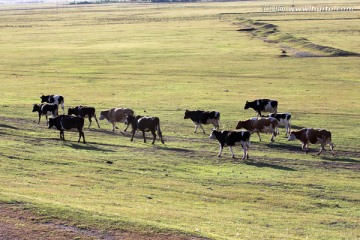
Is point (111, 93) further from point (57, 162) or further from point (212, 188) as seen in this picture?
point (212, 188)

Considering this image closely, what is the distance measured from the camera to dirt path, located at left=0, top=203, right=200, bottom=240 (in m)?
17.0

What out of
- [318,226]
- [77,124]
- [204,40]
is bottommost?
[318,226]

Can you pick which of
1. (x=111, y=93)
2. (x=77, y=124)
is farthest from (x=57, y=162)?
(x=111, y=93)

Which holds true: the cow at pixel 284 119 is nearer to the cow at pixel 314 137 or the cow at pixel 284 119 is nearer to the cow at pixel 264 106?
the cow at pixel 314 137

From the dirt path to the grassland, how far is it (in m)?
0.36

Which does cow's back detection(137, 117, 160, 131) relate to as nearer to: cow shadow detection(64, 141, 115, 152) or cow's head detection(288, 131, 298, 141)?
cow shadow detection(64, 141, 115, 152)

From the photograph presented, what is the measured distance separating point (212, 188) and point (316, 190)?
3.78 m

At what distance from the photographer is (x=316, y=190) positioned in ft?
81.6

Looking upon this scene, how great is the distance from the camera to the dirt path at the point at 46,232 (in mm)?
16953

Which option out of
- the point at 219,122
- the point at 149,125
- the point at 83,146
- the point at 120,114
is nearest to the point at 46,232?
the point at 83,146

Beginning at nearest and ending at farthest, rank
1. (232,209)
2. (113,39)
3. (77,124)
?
1. (232,209)
2. (77,124)
3. (113,39)

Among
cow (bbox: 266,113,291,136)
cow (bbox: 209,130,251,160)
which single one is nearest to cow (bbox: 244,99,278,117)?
cow (bbox: 266,113,291,136)

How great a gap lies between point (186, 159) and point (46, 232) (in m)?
12.9

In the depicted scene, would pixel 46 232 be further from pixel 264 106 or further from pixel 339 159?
pixel 264 106
